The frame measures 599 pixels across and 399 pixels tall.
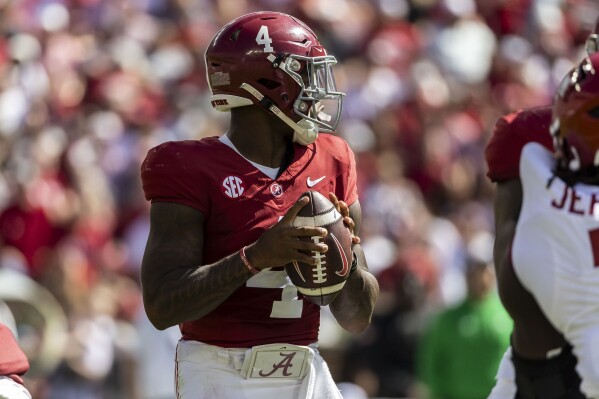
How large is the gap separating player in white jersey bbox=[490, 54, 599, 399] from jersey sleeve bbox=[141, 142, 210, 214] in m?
1.06

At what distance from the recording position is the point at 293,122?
14.9 ft

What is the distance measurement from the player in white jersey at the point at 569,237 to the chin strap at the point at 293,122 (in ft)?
2.85

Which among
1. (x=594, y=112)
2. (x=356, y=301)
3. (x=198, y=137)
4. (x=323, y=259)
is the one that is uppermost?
(x=594, y=112)

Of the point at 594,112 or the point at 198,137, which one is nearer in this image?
the point at 594,112

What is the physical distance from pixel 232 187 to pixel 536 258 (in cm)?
108

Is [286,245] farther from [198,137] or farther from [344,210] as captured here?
[198,137]

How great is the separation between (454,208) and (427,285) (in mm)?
2033

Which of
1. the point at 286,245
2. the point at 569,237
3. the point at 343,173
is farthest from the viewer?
the point at 343,173

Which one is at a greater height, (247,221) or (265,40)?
(265,40)

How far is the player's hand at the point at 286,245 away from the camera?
4.11 m

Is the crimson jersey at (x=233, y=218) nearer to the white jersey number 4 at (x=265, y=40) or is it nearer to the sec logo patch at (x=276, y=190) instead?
the sec logo patch at (x=276, y=190)

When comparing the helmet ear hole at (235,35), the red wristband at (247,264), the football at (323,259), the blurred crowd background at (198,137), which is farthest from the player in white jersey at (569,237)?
the blurred crowd background at (198,137)

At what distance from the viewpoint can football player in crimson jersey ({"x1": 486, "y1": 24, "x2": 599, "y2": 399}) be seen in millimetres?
3881

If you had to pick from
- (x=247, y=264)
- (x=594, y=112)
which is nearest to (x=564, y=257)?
(x=594, y=112)
